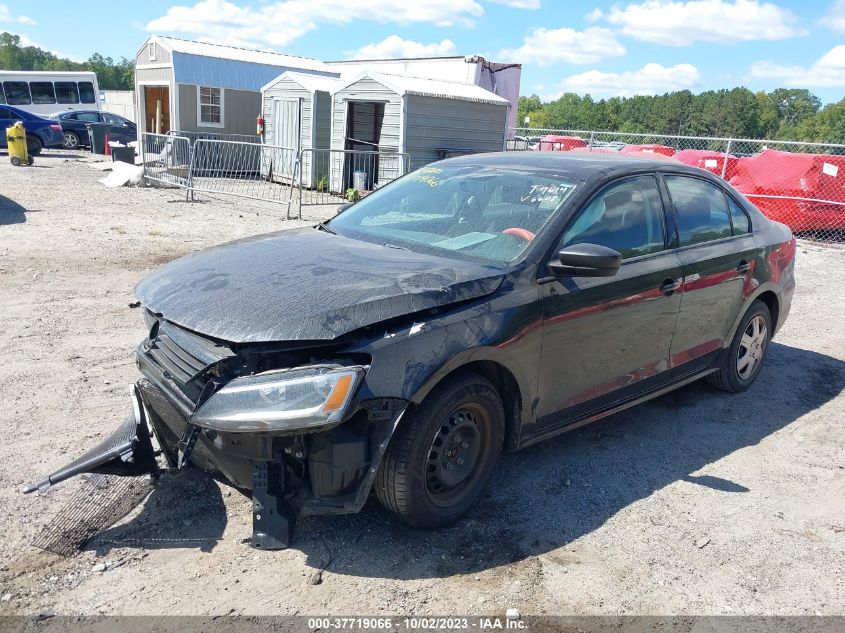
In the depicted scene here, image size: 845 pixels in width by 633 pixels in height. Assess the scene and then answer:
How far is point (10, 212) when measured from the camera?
40.8 feet

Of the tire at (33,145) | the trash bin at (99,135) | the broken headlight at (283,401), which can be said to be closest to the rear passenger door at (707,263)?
the broken headlight at (283,401)

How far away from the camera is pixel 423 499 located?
329cm

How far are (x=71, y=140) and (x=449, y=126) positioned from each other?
1958 cm

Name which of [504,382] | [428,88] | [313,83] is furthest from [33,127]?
[504,382]

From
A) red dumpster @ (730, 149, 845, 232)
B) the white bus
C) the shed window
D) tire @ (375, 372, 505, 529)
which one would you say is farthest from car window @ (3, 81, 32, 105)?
tire @ (375, 372, 505, 529)

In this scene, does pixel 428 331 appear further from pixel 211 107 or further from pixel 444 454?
pixel 211 107

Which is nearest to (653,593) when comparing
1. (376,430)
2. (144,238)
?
(376,430)

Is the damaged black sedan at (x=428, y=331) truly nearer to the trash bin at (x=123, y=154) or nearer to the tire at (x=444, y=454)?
the tire at (x=444, y=454)

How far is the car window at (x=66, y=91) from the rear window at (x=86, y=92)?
244 millimetres

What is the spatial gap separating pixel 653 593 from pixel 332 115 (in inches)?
651

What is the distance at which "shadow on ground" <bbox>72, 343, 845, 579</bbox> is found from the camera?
331cm

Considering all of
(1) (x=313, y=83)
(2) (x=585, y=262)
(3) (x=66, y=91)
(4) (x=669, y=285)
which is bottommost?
(4) (x=669, y=285)

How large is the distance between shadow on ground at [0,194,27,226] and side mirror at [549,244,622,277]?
10652 millimetres

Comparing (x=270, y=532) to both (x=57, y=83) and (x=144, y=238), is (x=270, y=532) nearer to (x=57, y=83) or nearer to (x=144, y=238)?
(x=144, y=238)
